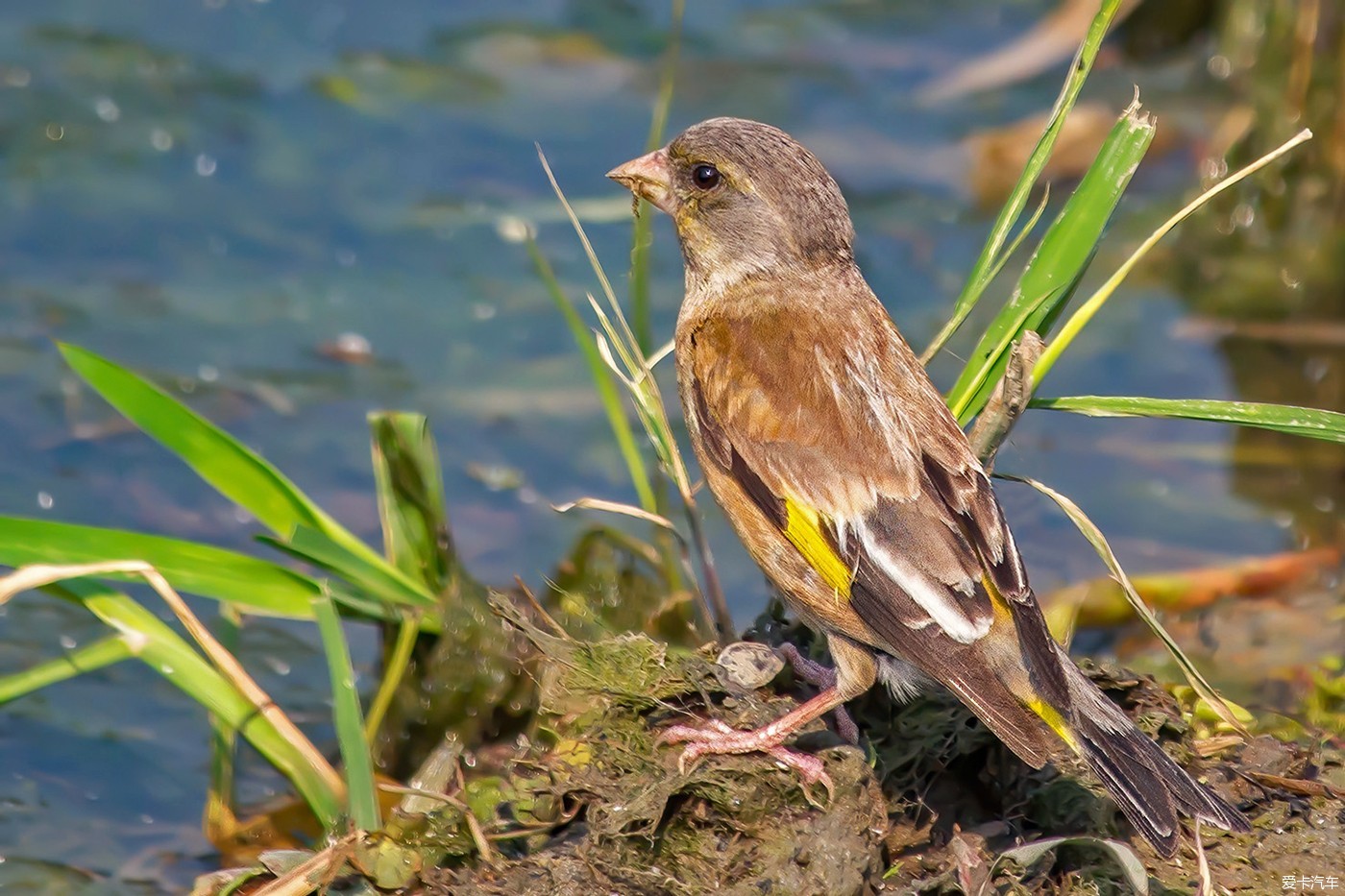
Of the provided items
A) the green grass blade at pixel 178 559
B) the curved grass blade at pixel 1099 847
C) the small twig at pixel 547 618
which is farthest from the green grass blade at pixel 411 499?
the curved grass blade at pixel 1099 847

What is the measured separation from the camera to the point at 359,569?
4184mm

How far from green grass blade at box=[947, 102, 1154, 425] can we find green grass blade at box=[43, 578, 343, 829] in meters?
1.99

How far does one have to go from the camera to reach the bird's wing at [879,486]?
11.9 feet

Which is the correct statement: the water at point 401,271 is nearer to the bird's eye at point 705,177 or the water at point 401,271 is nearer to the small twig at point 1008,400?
the bird's eye at point 705,177

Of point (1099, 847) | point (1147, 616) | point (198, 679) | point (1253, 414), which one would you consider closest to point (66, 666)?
point (198, 679)

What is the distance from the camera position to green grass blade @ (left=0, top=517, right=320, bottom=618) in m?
3.83

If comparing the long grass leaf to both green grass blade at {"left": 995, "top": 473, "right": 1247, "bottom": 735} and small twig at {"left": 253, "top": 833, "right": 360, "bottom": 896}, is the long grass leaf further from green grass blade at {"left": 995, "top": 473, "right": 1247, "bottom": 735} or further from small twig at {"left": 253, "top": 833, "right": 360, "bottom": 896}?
small twig at {"left": 253, "top": 833, "right": 360, "bottom": 896}

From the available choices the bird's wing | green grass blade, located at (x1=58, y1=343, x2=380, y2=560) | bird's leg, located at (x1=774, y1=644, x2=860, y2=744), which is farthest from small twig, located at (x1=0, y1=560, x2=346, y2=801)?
the bird's wing

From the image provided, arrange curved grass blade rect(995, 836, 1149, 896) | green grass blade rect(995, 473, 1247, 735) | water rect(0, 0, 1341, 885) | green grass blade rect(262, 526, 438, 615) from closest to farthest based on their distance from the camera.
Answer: curved grass blade rect(995, 836, 1149, 896), green grass blade rect(995, 473, 1247, 735), green grass blade rect(262, 526, 438, 615), water rect(0, 0, 1341, 885)

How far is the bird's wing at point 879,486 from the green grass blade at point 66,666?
5.24 feet

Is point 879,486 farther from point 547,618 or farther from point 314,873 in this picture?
point 314,873

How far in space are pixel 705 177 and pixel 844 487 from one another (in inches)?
50.4

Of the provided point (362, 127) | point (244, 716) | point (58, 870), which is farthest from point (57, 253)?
point (244, 716)

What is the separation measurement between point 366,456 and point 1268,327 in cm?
436
